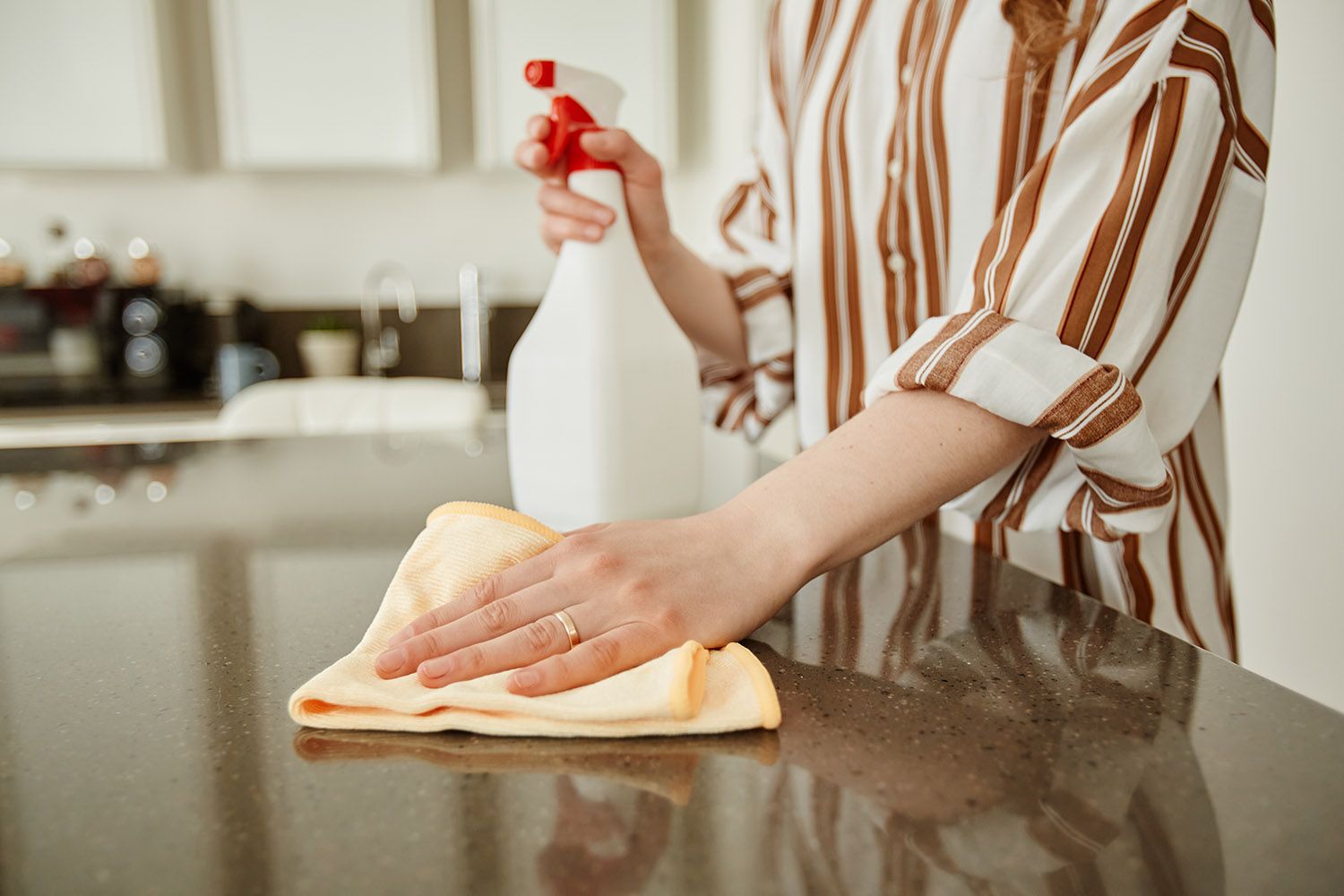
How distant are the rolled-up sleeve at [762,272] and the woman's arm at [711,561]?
43 cm

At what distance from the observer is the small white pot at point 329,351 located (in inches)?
106

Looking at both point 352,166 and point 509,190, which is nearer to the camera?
point 352,166

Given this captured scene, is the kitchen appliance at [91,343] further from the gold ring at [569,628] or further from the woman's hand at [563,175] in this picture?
the gold ring at [569,628]

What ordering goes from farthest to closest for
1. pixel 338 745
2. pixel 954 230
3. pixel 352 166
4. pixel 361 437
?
1. pixel 352 166
2. pixel 361 437
3. pixel 954 230
4. pixel 338 745

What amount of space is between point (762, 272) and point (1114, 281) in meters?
0.46

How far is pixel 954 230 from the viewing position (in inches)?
30.4

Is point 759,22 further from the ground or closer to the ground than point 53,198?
further from the ground

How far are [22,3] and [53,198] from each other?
0.60 m

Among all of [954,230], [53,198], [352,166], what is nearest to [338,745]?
[954,230]

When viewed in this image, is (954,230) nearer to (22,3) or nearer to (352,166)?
(352,166)

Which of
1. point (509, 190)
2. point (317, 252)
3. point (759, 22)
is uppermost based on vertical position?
point (759, 22)

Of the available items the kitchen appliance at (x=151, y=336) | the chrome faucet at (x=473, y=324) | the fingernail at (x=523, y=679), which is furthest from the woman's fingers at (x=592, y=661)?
the chrome faucet at (x=473, y=324)

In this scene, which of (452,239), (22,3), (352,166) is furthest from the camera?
(452,239)

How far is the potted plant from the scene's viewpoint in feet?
8.86
